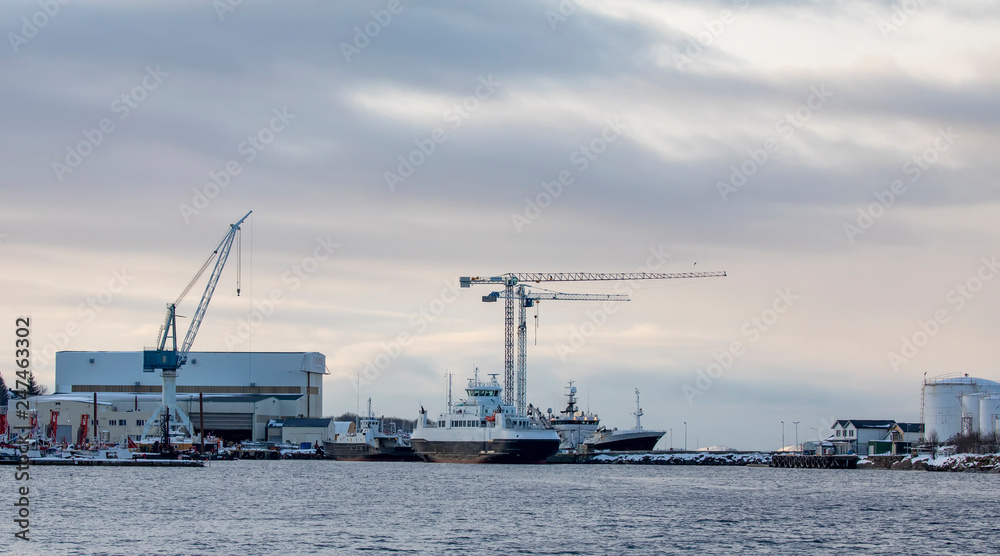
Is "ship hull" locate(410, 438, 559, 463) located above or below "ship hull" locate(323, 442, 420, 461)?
above

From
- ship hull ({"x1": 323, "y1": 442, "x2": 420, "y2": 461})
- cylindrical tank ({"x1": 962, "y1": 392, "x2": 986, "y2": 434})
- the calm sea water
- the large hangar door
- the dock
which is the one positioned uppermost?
cylindrical tank ({"x1": 962, "y1": 392, "x2": 986, "y2": 434})

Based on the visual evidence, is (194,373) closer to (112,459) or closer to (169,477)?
(112,459)

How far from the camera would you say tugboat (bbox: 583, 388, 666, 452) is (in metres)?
192

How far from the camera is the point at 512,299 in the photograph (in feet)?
650

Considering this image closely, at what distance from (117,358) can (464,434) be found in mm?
79904

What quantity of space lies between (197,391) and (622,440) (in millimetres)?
70841

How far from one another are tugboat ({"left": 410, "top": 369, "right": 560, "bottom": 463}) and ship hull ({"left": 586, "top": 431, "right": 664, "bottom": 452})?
4485cm

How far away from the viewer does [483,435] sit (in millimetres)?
141500

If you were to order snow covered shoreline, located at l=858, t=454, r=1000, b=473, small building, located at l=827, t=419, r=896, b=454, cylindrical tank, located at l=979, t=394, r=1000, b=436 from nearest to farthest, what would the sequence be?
snow covered shoreline, located at l=858, t=454, r=1000, b=473 → cylindrical tank, located at l=979, t=394, r=1000, b=436 → small building, located at l=827, t=419, r=896, b=454

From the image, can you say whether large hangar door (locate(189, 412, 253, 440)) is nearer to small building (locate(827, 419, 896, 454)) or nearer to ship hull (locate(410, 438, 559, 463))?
ship hull (locate(410, 438, 559, 463))

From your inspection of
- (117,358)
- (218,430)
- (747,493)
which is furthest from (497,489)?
(117,358)

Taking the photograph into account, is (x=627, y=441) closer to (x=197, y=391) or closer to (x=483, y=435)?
(x=483, y=435)

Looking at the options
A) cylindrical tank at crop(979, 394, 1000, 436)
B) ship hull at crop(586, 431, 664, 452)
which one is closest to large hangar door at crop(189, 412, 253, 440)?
ship hull at crop(586, 431, 664, 452)

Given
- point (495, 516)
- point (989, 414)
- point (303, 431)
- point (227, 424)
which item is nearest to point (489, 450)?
point (303, 431)
